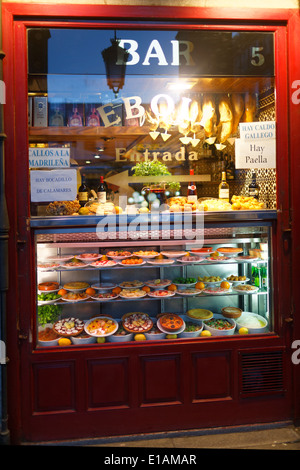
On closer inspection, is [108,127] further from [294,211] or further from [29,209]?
[294,211]

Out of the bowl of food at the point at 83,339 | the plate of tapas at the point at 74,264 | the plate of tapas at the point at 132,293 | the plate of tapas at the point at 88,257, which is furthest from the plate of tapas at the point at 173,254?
the bowl of food at the point at 83,339

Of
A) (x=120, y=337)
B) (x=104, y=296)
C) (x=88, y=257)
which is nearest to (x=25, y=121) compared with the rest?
(x=88, y=257)

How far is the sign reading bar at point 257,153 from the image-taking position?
3.75m

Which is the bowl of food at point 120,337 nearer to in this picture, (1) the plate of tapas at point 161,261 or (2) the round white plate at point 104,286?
(2) the round white plate at point 104,286

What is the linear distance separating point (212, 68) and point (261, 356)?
2.85 meters

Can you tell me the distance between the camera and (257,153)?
378cm

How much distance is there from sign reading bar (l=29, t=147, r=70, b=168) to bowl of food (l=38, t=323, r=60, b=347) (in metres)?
1.60

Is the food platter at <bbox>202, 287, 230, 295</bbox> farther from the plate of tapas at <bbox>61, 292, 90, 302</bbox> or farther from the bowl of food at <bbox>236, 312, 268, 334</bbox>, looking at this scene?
the plate of tapas at <bbox>61, 292, 90, 302</bbox>

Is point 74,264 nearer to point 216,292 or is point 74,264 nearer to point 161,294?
point 161,294

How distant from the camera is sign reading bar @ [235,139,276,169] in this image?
3.75m

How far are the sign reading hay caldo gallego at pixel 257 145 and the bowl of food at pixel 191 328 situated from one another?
1.69 meters

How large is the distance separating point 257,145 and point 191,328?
195 cm

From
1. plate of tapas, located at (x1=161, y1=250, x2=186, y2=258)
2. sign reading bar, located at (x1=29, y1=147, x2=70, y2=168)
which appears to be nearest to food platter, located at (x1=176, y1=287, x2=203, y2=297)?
plate of tapas, located at (x1=161, y1=250, x2=186, y2=258)
